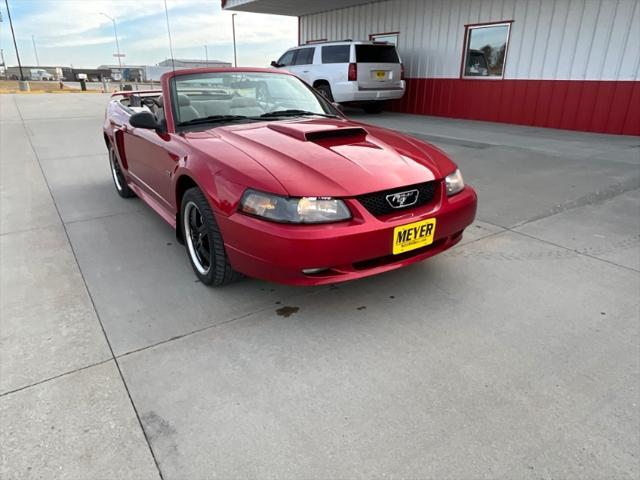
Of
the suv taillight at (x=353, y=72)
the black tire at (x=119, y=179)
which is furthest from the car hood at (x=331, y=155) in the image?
the suv taillight at (x=353, y=72)

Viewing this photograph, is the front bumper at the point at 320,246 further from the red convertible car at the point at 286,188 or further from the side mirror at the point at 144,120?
the side mirror at the point at 144,120

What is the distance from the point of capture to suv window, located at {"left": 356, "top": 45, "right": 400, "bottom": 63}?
1150cm

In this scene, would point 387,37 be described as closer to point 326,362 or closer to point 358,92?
point 358,92

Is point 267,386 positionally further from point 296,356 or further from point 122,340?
point 122,340

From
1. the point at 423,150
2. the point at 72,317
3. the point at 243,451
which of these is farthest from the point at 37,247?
the point at 423,150

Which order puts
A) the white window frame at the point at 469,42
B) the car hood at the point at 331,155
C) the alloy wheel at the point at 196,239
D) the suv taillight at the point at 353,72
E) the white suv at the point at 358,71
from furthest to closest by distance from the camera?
the white suv at the point at 358,71, the suv taillight at the point at 353,72, the white window frame at the point at 469,42, the alloy wheel at the point at 196,239, the car hood at the point at 331,155

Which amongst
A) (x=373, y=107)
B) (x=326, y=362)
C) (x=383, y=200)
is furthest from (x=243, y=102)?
(x=373, y=107)

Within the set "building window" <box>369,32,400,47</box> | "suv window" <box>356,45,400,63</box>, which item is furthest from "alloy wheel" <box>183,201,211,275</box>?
"building window" <box>369,32,400,47</box>

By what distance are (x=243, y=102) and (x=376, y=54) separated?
899cm

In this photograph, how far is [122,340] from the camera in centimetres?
251

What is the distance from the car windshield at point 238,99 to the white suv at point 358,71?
7477mm

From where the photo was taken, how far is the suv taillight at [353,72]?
1138 cm

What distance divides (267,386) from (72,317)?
1412 mm

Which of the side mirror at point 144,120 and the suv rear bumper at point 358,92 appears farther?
the suv rear bumper at point 358,92
